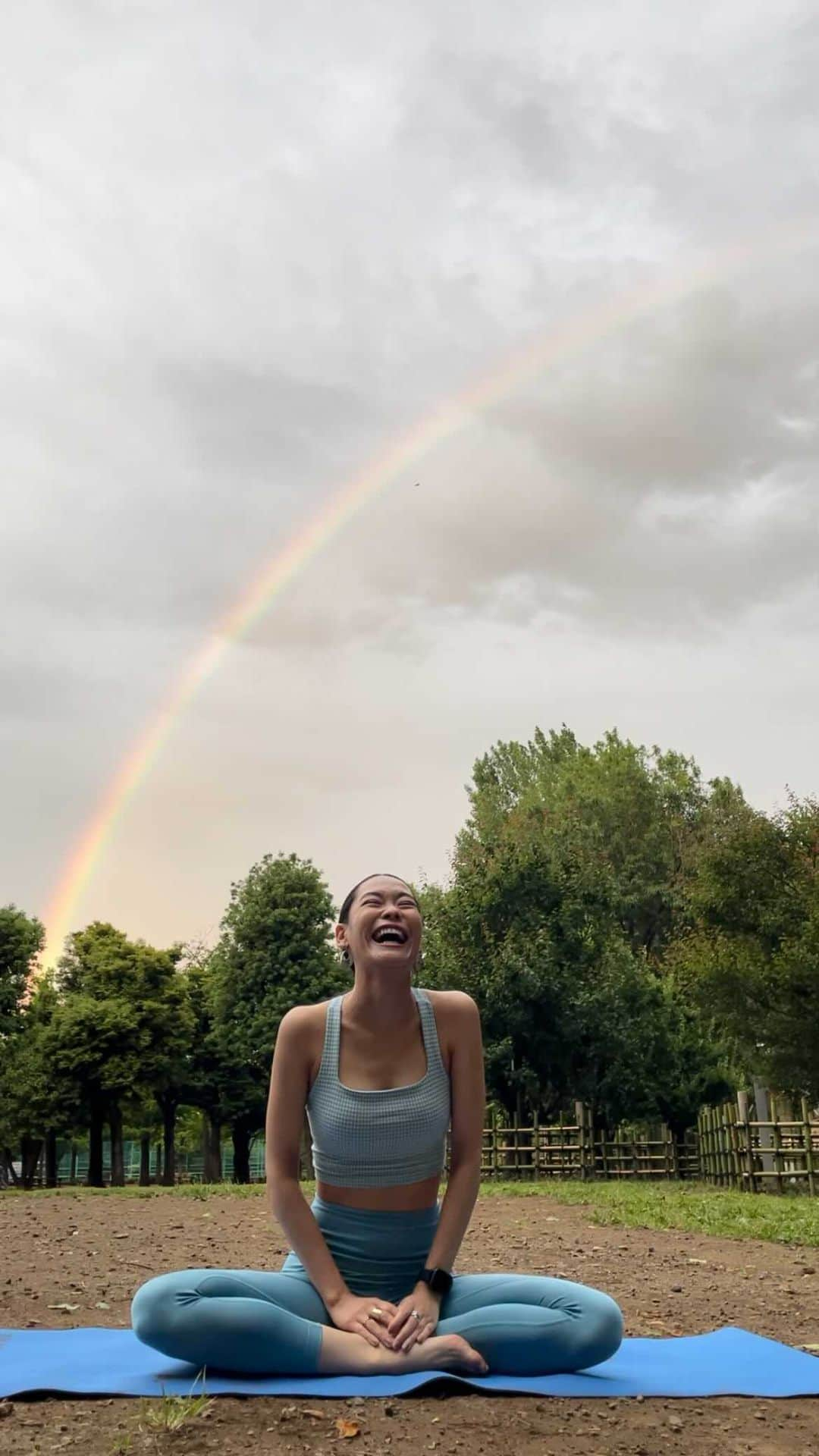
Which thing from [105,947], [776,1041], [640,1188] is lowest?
[640,1188]

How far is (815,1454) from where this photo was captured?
403 centimetres

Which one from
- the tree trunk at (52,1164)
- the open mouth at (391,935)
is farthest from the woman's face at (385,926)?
the tree trunk at (52,1164)

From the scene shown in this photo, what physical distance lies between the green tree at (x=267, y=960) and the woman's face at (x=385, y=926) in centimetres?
3338

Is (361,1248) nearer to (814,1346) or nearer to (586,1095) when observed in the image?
(814,1346)

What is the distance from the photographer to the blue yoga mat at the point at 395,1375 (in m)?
4.52

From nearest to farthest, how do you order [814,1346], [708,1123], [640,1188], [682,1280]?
[814,1346], [682,1280], [640,1188], [708,1123]

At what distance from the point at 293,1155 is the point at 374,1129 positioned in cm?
39

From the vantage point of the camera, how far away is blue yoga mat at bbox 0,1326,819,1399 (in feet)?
14.8

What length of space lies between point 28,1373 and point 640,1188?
71.3 ft

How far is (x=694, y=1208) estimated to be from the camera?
17.8m

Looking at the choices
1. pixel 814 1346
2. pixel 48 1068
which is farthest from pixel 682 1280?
pixel 48 1068

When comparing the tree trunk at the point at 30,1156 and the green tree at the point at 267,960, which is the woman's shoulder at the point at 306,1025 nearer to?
the green tree at the point at 267,960

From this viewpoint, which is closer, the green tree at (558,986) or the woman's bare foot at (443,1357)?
the woman's bare foot at (443,1357)

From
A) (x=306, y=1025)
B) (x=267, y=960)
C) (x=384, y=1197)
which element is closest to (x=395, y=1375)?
(x=384, y=1197)
